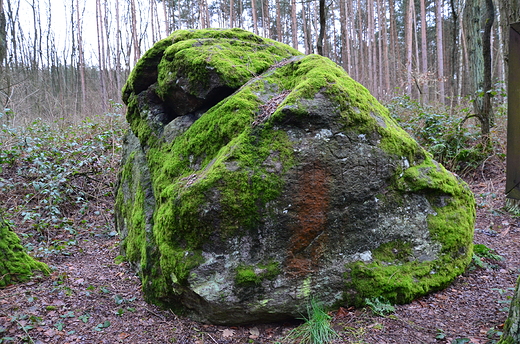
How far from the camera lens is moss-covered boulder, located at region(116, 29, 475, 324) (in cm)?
302

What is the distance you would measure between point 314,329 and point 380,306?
2.28 feet

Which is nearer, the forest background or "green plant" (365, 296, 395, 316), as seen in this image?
"green plant" (365, 296, 395, 316)

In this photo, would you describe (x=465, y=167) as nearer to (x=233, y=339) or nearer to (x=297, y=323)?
(x=297, y=323)

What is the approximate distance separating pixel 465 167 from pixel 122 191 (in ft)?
23.2

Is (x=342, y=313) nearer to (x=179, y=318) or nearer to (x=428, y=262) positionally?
(x=428, y=262)

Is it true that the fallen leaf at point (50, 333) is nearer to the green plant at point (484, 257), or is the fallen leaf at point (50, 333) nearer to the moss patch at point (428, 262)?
the moss patch at point (428, 262)

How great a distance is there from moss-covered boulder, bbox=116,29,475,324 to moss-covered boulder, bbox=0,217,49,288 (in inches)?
48.3

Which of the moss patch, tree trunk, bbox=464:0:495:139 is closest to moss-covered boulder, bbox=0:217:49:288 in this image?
the moss patch

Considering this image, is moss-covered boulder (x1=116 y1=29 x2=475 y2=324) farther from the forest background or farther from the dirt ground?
the forest background

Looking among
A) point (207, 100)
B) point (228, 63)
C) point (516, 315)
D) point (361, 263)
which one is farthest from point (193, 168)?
point (516, 315)

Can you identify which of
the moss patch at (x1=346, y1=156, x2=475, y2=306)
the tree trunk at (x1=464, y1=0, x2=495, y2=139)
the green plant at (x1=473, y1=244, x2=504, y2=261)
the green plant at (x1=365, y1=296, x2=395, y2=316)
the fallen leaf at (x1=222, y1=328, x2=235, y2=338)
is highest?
the tree trunk at (x1=464, y1=0, x2=495, y2=139)

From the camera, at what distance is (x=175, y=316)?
3305 millimetres

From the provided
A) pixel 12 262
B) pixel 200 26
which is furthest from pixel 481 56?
pixel 200 26

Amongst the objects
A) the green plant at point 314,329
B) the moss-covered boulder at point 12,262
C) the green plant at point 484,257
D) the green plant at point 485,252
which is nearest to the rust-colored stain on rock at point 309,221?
the green plant at point 314,329
